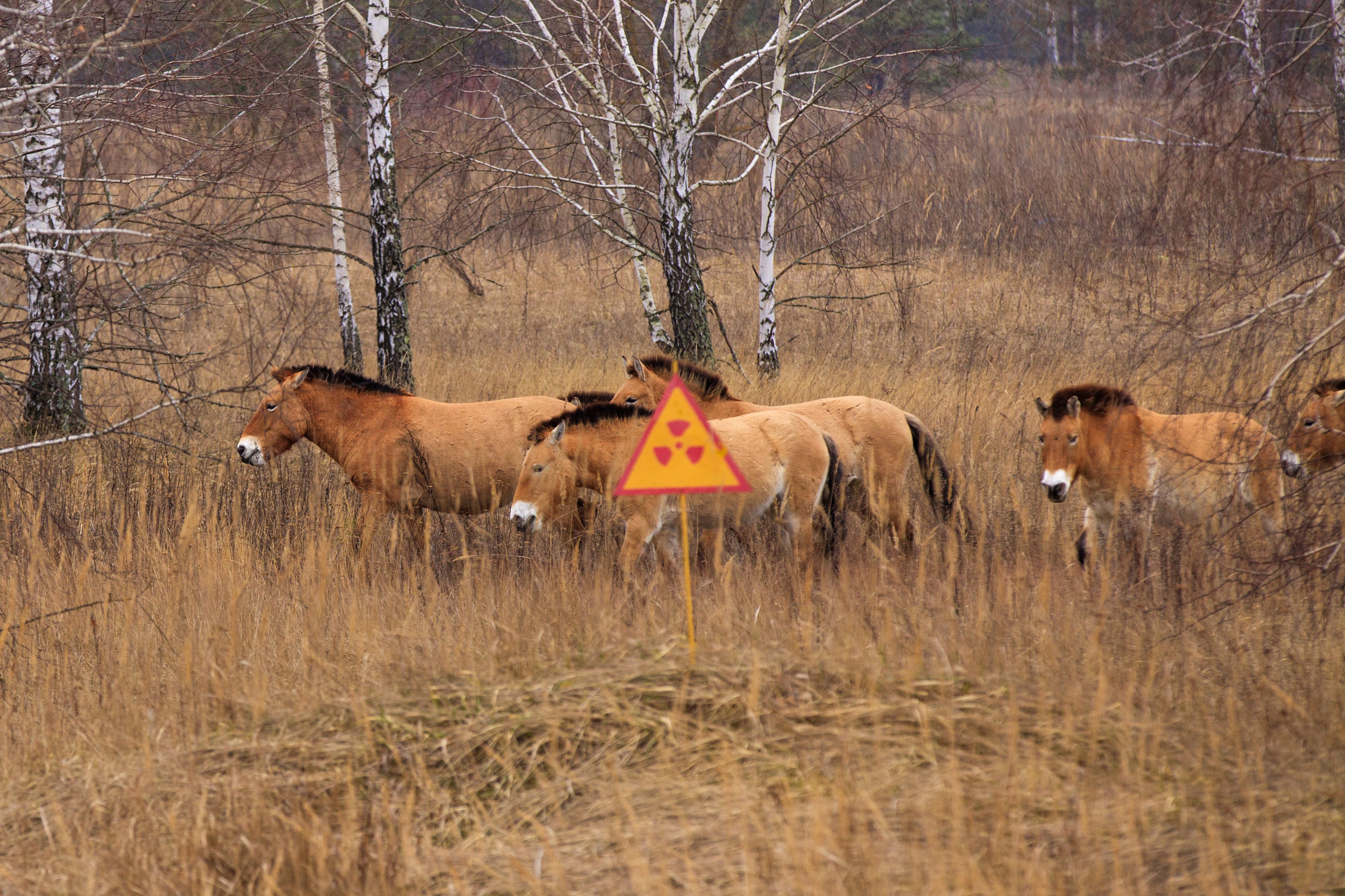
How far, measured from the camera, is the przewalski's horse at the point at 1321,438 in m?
5.01

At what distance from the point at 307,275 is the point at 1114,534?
20184 mm

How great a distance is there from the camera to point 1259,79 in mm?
4273

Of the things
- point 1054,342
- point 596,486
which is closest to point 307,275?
point 1054,342

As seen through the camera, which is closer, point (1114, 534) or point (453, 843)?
point (453, 843)

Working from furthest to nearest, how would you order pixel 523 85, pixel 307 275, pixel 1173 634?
1. pixel 307 275
2. pixel 523 85
3. pixel 1173 634

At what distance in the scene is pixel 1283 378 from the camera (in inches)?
168

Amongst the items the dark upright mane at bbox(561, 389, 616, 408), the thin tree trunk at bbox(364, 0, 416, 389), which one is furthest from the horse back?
the thin tree trunk at bbox(364, 0, 416, 389)

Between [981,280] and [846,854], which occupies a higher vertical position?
[981,280]

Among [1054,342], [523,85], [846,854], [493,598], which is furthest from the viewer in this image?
[1054,342]

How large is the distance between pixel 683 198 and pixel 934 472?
567 centimetres

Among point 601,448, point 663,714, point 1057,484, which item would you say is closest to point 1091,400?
point 1057,484

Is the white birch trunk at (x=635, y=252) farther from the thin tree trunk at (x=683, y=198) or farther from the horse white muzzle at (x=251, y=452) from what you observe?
the horse white muzzle at (x=251, y=452)

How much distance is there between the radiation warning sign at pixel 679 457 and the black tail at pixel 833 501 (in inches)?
95.6

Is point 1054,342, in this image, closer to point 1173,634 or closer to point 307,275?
point 1173,634
